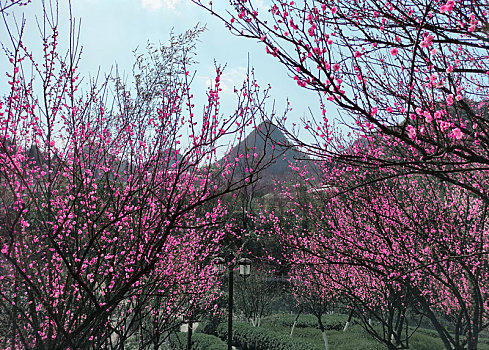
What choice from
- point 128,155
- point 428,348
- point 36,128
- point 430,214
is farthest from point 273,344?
point 36,128

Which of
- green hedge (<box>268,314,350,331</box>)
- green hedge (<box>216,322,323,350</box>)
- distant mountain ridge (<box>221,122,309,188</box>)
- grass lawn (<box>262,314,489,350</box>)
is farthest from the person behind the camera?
green hedge (<box>268,314,350,331</box>)

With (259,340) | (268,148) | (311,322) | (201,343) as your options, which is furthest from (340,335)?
(268,148)

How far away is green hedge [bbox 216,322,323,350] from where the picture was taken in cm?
1133

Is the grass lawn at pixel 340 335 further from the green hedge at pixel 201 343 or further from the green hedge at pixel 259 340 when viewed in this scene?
the green hedge at pixel 201 343

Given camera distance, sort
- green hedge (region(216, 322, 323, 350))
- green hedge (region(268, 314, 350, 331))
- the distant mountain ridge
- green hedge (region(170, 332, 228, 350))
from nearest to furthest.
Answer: the distant mountain ridge → green hedge (region(170, 332, 228, 350)) → green hedge (region(216, 322, 323, 350)) → green hedge (region(268, 314, 350, 331))

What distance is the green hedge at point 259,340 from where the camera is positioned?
37.2 feet

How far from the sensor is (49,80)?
132 inches

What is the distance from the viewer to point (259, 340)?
41.0 ft

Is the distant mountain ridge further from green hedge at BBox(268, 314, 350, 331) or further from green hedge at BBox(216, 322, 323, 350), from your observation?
green hedge at BBox(268, 314, 350, 331)

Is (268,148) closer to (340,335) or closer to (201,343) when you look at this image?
(201,343)

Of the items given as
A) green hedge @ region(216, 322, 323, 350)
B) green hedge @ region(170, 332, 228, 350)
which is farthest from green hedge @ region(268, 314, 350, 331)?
green hedge @ region(170, 332, 228, 350)

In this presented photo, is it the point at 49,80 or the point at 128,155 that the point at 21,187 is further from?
the point at 128,155

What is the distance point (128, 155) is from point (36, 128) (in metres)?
1.05

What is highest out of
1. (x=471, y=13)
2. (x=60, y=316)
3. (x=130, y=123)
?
(x=471, y=13)
